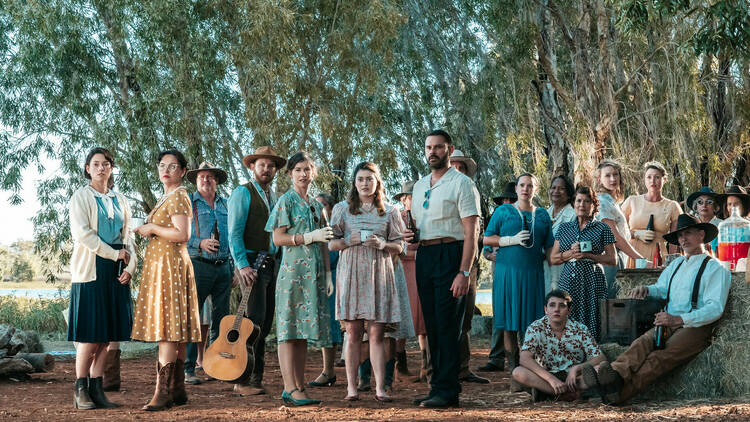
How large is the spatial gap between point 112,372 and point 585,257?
4.19 m

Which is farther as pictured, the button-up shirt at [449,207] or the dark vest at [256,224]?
the dark vest at [256,224]

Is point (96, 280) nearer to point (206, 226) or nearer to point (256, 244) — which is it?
point (256, 244)

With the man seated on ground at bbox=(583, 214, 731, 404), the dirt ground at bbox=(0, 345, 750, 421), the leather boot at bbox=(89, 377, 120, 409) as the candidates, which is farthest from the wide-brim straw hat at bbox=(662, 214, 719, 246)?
the leather boot at bbox=(89, 377, 120, 409)

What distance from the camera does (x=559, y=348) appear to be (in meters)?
6.72

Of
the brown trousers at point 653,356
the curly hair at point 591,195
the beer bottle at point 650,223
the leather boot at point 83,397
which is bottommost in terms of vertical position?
the leather boot at point 83,397

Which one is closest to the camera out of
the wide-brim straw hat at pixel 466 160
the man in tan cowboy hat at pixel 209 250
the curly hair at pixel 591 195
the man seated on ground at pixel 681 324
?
the man seated on ground at pixel 681 324

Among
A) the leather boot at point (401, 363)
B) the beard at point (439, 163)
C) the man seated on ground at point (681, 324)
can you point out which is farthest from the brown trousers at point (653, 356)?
the leather boot at point (401, 363)

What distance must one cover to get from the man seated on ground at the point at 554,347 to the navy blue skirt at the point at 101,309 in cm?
308

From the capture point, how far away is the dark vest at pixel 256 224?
7.30m

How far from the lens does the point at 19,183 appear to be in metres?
16.9

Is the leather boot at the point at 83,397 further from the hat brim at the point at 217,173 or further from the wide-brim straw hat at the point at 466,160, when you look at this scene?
the wide-brim straw hat at the point at 466,160

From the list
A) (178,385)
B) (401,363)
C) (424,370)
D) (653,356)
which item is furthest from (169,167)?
(653,356)

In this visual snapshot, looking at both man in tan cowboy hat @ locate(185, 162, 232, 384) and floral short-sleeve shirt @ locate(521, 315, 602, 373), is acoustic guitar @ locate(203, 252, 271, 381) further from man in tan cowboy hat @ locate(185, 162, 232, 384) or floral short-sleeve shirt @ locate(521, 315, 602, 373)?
floral short-sleeve shirt @ locate(521, 315, 602, 373)

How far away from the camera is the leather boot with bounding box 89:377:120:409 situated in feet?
21.4
